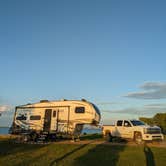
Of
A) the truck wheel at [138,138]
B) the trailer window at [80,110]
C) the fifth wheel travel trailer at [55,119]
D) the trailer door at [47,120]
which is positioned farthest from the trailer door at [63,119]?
the truck wheel at [138,138]

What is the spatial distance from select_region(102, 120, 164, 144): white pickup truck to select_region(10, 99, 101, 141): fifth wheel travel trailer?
167cm

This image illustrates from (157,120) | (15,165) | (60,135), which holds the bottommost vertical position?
(15,165)

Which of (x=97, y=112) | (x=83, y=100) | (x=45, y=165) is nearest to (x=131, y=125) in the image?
(x=97, y=112)

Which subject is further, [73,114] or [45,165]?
[73,114]

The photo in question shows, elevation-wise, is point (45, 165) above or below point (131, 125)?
below

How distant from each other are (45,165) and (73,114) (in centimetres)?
1401

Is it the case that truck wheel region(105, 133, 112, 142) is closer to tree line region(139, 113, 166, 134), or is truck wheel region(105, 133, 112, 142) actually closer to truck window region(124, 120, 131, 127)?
truck window region(124, 120, 131, 127)

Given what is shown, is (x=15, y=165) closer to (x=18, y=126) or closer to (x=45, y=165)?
(x=45, y=165)

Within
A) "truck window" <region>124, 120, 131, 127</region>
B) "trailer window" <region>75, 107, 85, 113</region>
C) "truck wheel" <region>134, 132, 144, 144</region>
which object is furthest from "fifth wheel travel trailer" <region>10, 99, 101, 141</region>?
"truck wheel" <region>134, 132, 144, 144</region>

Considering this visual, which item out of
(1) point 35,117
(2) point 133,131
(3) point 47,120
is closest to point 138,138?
(2) point 133,131

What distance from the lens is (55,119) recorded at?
26047mm

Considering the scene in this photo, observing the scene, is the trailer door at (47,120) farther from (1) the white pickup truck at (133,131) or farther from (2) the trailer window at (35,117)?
(1) the white pickup truck at (133,131)

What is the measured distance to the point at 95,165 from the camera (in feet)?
38.4

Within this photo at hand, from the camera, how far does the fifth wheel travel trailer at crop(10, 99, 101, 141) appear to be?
2503 centimetres
